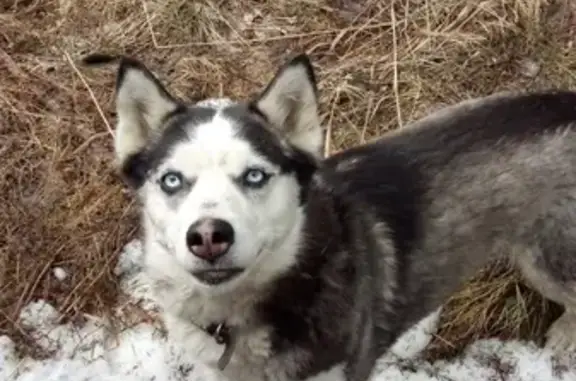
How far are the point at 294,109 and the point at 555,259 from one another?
52.5 inches

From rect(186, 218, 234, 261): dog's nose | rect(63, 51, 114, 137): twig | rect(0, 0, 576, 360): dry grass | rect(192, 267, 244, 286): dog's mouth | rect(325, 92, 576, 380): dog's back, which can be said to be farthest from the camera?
rect(63, 51, 114, 137): twig

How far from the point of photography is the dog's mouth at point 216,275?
120 inches

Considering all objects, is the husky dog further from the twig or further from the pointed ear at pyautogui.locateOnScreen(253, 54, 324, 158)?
the twig

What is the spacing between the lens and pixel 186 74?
5516 mm

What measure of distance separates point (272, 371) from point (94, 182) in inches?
78.3

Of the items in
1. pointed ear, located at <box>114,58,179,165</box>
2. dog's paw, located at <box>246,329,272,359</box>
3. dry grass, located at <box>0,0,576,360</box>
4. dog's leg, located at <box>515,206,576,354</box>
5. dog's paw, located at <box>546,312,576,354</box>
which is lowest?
dog's paw, located at <box>546,312,576,354</box>

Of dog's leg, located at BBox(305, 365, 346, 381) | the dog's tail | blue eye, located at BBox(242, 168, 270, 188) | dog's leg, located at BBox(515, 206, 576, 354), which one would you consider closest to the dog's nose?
blue eye, located at BBox(242, 168, 270, 188)

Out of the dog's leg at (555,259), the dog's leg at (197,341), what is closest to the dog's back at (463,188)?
the dog's leg at (555,259)

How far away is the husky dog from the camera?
3.08 metres

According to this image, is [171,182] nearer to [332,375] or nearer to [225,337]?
[225,337]

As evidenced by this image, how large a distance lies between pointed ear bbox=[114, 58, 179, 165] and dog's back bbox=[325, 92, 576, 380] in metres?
0.69

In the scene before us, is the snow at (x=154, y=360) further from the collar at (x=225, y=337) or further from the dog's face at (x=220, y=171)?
the dog's face at (x=220, y=171)

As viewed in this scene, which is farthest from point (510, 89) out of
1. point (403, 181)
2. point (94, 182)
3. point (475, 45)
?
point (94, 182)

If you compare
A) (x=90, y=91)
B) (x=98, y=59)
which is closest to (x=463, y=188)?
(x=90, y=91)
